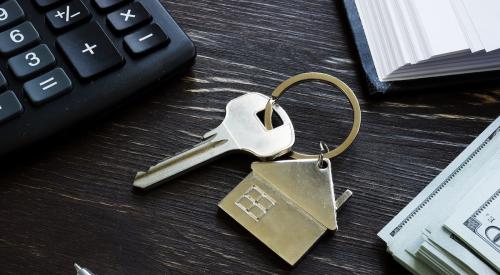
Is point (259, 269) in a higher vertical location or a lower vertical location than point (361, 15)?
lower

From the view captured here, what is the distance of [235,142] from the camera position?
0.51 m

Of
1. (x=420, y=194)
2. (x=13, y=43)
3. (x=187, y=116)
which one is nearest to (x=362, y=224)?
(x=420, y=194)

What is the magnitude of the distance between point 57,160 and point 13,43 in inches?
3.6

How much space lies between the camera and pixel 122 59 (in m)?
0.51

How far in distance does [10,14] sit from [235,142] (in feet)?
0.63

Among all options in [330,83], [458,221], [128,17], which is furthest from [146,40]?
[458,221]

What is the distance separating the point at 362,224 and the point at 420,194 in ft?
0.16

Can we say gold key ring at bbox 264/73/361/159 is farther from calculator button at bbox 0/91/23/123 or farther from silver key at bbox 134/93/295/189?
calculator button at bbox 0/91/23/123

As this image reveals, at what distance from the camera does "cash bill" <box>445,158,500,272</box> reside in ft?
1.44

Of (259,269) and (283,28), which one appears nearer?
(259,269)

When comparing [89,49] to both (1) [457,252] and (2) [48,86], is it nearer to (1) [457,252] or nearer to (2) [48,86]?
(2) [48,86]

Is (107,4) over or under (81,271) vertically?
over

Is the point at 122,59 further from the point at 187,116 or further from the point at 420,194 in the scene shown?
the point at 420,194

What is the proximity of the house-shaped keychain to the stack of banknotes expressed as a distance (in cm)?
5
